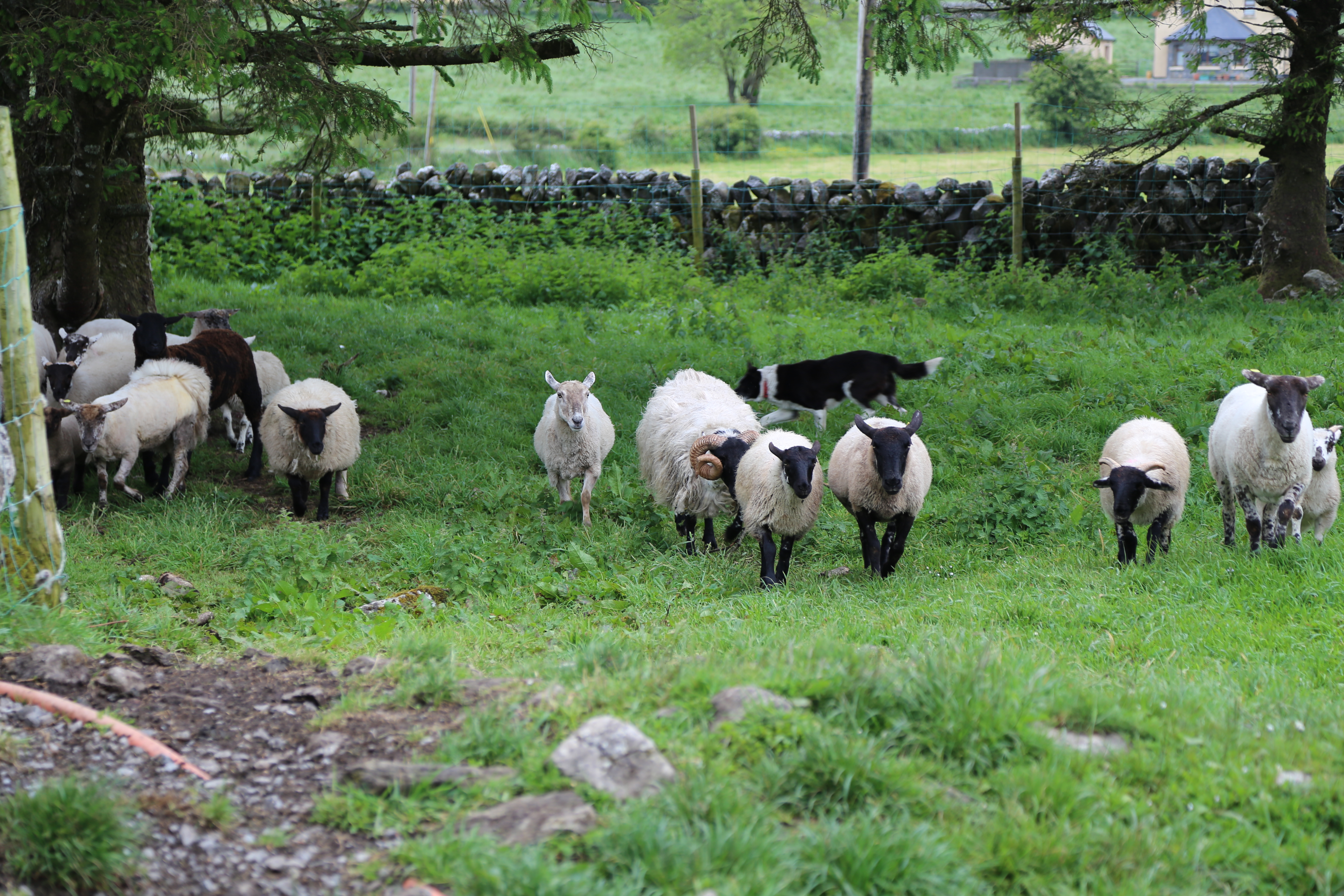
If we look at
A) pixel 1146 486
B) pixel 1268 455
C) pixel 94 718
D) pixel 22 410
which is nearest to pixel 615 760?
pixel 94 718

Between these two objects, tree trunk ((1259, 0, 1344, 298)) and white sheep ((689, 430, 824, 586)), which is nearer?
white sheep ((689, 430, 824, 586))

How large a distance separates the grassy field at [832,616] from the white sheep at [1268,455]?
32 cm

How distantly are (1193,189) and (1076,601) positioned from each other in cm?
1184

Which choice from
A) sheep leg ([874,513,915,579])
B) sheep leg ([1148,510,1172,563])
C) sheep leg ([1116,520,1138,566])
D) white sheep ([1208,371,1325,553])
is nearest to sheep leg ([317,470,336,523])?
sheep leg ([874,513,915,579])

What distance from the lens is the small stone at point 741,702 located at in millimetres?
3564

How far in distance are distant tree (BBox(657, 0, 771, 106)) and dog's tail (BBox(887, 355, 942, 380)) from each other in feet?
101

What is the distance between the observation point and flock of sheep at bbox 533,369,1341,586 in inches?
251

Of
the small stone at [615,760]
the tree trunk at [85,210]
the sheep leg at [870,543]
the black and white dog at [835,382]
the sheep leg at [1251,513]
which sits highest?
the tree trunk at [85,210]

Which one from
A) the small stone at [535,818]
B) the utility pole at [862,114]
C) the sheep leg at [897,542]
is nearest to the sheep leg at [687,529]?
the sheep leg at [897,542]

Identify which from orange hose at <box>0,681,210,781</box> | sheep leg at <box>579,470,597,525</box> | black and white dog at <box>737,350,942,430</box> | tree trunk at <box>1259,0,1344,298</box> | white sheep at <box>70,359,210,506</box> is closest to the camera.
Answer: orange hose at <box>0,681,210,781</box>

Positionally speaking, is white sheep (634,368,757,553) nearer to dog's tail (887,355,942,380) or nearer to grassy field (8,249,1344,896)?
grassy field (8,249,1344,896)

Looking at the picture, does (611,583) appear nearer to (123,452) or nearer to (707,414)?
(707,414)

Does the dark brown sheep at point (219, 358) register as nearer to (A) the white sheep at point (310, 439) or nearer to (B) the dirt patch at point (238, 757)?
(A) the white sheep at point (310, 439)

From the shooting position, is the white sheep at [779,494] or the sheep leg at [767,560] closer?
the white sheep at [779,494]
